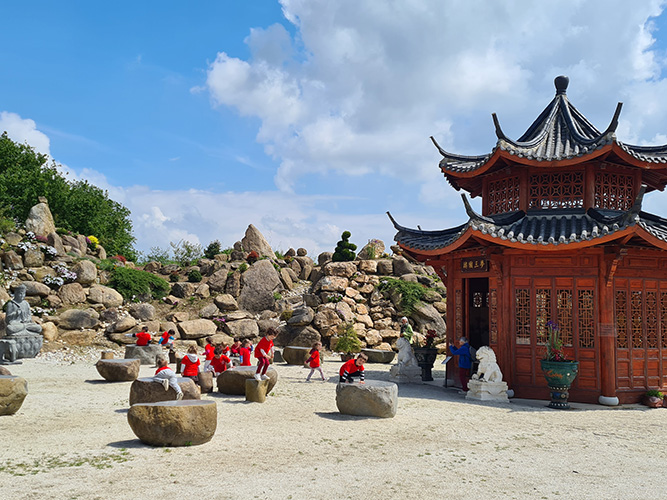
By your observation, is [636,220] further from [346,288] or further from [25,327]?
[25,327]

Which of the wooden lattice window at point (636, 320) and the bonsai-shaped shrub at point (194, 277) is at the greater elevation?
the bonsai-shaped shrub at point (194, 277)

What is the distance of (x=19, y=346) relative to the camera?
62.4ft

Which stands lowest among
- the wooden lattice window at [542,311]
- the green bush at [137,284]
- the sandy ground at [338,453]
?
the sandy ground at [338,453]

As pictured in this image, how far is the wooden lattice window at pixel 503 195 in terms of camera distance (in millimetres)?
14611

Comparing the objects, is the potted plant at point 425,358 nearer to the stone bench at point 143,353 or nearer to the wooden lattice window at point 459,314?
the wooden lattice window at point 459,314

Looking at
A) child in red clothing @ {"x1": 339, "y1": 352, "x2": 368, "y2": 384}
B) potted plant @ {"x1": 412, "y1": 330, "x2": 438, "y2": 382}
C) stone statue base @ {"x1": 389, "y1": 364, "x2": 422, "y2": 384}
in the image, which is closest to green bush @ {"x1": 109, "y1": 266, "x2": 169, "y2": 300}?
stone statue base @ {"x1": 389, "y1": 364, "x2": 422, "y2": 384}

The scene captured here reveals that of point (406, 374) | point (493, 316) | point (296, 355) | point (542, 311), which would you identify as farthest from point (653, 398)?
point (296, 355)

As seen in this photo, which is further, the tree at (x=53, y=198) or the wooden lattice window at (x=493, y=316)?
the tree at (x=53, y=198)

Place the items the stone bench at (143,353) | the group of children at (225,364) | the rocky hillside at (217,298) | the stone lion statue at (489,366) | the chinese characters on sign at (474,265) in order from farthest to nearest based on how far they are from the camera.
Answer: the rocky hillside at (217,298), the stone bench at (143,353), the chinese characters on sign at (474,265), the stone lion statue at (489,366), the group of children at (225,364)

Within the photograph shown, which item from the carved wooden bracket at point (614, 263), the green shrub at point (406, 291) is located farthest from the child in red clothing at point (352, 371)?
the green shrub at point (406, 291)

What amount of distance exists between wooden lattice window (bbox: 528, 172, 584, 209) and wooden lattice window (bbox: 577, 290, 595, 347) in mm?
2454

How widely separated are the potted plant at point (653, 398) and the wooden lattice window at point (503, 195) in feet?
18.5

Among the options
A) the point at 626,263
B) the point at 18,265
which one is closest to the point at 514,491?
the point at 626,263

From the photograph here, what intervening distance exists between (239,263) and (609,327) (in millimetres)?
22761
